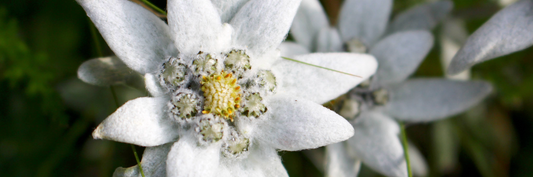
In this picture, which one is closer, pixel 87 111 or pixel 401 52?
pixel 401 52

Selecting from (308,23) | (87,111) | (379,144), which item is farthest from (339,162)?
(87,111)

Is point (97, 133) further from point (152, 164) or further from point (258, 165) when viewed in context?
point (258, 165)

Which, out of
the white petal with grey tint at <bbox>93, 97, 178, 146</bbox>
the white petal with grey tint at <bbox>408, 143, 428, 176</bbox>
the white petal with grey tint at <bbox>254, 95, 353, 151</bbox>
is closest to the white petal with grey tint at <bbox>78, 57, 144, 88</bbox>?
the white petal with grey tint at <bbox>93, 97, 178, 146</bbox>

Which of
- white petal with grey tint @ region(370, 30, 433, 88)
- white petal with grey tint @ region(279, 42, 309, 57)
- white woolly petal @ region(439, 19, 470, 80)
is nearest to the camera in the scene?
white petal with grey tint @ region(279, 42, 309, 57)

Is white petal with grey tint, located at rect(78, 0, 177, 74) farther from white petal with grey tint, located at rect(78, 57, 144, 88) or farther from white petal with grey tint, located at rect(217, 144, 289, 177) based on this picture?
white petal with grey tint, located at rect(217, 144, 289, 177)

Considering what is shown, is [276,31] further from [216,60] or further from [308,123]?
[308,123]

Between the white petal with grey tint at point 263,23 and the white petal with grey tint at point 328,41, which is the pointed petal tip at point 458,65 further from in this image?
the white petal with grey tint at point 263,23

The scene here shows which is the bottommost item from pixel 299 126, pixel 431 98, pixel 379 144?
pixel 379 144

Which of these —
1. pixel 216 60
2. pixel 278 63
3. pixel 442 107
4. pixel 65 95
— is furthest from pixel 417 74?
pixel 65 95
